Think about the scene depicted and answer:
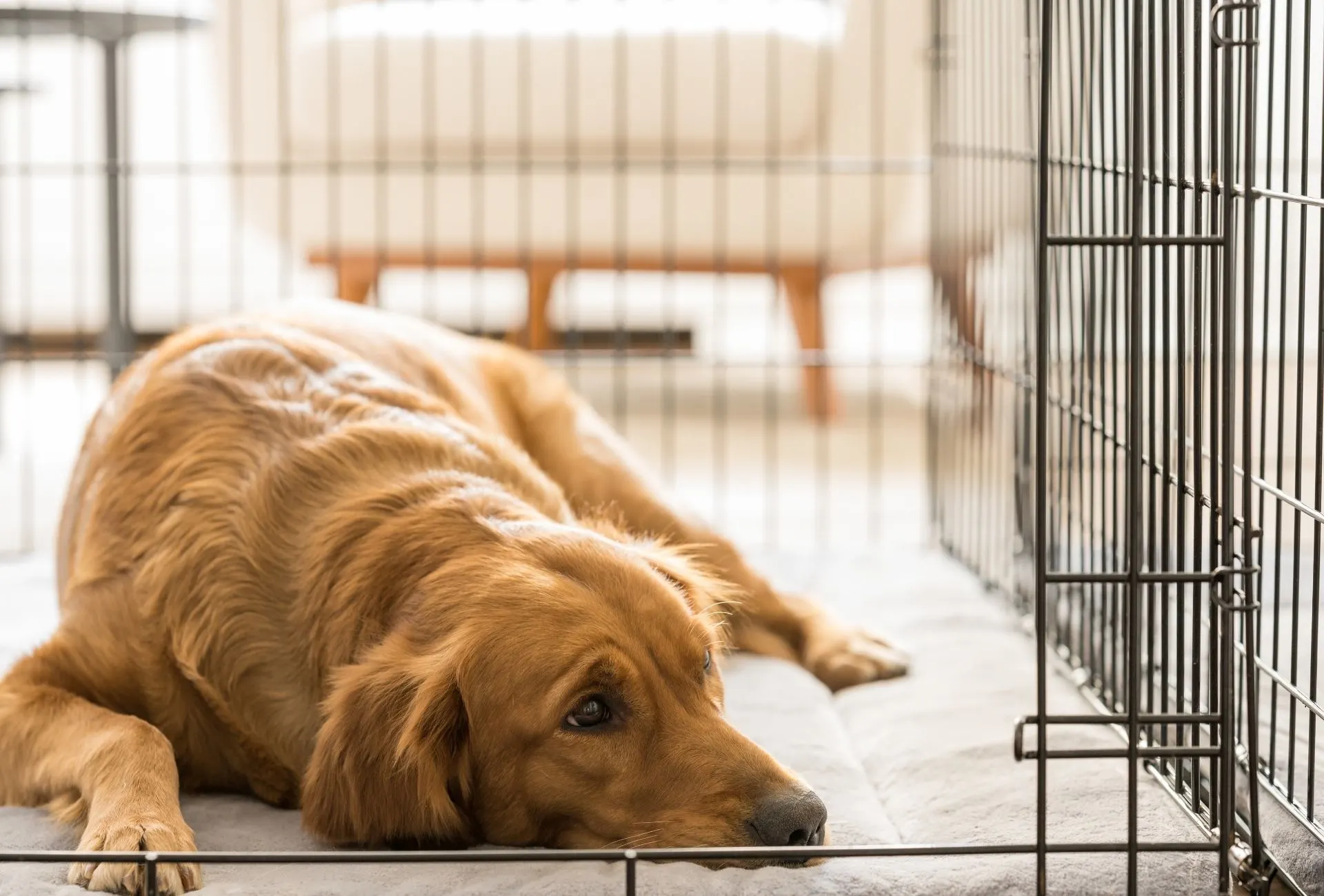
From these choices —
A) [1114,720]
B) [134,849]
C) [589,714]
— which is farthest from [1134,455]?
[134,849]

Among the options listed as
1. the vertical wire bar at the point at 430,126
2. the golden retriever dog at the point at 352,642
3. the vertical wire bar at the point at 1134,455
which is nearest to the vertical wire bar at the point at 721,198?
the vertical wire bar at the point at 430,126

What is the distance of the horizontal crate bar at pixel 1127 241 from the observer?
1.59 meters

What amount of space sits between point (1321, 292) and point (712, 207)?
338cm

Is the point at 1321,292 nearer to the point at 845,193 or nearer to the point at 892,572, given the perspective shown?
the point at 892,572

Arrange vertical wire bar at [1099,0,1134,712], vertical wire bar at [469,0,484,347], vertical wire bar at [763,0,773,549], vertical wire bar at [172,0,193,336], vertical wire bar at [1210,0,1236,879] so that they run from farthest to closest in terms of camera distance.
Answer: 1. vertical wire bar at [469,0,484,347]
2. vertical wire bar at [763,0,773,549]
3. vertical wire bar at [172,0,193,336]
4. vertical wire bar at [1099,0,1134,712]
5. vertical wire bar at [1210,0,1236,879]

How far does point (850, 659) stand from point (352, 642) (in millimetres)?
1070

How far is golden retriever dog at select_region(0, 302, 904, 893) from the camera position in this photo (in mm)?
1767

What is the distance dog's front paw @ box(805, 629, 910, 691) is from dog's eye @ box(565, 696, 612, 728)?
3.31 ft

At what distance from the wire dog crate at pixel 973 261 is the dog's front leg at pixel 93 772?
0.63 feet

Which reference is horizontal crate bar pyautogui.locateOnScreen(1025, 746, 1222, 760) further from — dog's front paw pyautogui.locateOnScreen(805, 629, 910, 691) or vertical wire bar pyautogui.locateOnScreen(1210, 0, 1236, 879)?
dog's front paw pyautogui.locateOnScreen(805, 629, 910, 691)

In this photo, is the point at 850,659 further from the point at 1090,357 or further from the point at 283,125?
the point at 283,125

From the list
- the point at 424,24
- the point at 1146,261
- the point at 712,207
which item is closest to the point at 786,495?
the point at 712,207

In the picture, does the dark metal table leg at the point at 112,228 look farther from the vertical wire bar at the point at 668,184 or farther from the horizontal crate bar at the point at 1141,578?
the horizontal crate bar at the point at 1141,578

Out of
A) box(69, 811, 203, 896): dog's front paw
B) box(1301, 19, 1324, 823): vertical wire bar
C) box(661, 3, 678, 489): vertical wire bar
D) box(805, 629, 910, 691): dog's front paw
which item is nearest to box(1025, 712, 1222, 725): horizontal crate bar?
box(1301, 19, 1324, 823): vertical wire bar
